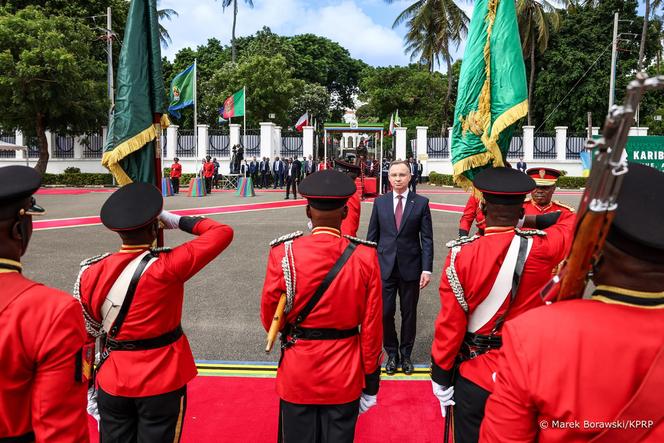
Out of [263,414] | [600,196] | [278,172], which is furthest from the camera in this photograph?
[278,172]

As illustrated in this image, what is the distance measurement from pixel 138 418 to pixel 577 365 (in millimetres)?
2346

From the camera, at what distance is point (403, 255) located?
195 inches

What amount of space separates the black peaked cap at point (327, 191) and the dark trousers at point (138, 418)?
130 cm

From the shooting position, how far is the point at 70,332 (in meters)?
1.78

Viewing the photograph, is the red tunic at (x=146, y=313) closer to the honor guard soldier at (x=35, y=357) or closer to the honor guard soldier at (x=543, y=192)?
the honor guard soldier at (x=35, y=357)

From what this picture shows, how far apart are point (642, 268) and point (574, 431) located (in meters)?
0.48

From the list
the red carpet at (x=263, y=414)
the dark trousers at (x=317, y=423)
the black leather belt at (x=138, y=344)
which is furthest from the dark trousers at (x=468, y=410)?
the black leather belt at (x=138, y=344)

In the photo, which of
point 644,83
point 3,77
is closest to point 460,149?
point 644,83

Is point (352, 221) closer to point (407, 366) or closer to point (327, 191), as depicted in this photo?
point (407, 366)

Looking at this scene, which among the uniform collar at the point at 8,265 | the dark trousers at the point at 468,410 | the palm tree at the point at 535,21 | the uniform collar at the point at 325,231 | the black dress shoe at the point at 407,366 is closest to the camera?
the uniform collar at the point at 8,265

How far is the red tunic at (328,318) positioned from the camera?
2752 mm

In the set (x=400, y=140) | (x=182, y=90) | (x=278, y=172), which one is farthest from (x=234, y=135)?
(x=182, y=90)

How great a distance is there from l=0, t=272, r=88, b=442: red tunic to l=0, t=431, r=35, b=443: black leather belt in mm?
15

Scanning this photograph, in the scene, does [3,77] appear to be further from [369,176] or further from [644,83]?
[644,83]
